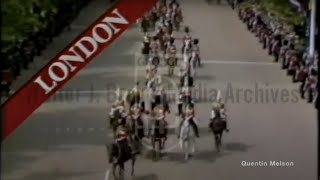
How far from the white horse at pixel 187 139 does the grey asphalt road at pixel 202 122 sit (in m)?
0.06

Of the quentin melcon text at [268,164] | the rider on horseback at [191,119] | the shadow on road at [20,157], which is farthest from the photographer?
the rider on horseback at [191,119]

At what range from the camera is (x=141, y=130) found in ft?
32.8

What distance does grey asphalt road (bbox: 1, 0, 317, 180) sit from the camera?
9.90 m

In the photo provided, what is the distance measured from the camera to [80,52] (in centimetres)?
995

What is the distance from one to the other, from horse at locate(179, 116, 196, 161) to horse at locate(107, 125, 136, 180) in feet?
1.47

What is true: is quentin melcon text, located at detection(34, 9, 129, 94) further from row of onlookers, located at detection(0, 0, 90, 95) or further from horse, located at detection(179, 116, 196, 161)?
horse, located at detection(179, 116, 196, 161)

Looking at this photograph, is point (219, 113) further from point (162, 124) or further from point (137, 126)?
point (137, 126)

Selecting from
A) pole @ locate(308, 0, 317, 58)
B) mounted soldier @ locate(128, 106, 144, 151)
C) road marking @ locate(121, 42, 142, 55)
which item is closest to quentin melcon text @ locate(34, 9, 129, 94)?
road marking @ locate(121, 42, 142, 55)

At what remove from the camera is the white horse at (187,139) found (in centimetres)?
1002

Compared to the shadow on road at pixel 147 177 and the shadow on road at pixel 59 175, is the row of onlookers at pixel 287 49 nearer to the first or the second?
the shadow on road at pixel 147 177

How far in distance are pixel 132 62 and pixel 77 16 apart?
2.09 feet

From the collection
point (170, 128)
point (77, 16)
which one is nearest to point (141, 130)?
point (170, 128)

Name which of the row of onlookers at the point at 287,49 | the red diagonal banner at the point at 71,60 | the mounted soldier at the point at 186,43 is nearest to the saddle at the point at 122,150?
the red diagonal banner at the point at 71,60

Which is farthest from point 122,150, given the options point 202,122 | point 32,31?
point 32,31
